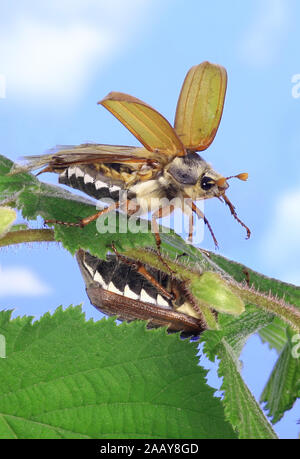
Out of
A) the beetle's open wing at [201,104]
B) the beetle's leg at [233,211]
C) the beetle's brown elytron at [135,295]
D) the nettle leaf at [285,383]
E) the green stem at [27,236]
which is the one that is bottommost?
the nettle leaf at [285,383]

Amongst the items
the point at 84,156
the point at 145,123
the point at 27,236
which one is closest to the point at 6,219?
the point at 27,236

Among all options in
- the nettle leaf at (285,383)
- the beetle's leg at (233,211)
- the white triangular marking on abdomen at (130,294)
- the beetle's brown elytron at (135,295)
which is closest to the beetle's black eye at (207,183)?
the beetle's leg at (233,211)

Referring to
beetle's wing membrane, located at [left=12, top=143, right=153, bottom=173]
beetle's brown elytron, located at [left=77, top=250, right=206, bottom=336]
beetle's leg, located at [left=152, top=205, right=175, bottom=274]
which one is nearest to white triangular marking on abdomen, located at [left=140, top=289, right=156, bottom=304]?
beetle's brown elytron, located at [left=77, top=250, right=206, bottom=336]

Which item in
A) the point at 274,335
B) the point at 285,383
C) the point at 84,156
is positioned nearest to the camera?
the point at 84,156

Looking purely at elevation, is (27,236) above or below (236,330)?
above

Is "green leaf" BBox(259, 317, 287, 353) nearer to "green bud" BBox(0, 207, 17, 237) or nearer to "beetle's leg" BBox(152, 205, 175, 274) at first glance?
"beetle's leg" BBox(152, 205, 175, 274)

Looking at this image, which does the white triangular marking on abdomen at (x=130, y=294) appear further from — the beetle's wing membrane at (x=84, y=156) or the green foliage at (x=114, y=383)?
the beetle's wing membrane at (x=84, y=156)

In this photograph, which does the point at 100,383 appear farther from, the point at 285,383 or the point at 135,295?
the point at 285,383
